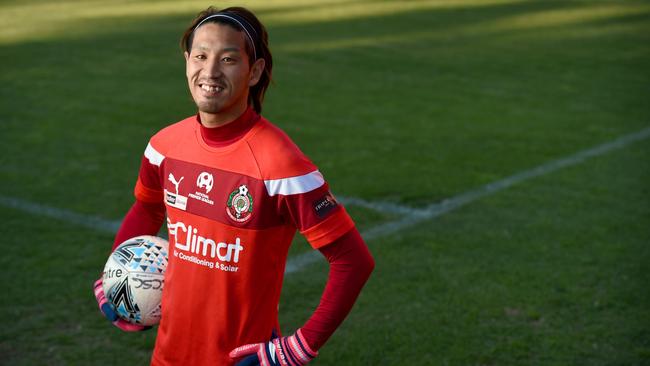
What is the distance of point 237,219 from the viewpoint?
9.12ft

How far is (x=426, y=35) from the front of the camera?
15.4 metres

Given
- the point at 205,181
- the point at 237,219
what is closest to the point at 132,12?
the point at 205,181

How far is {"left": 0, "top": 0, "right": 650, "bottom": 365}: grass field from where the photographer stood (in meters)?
5.09

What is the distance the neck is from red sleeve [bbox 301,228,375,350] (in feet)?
1.66

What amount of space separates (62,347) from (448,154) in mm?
4747

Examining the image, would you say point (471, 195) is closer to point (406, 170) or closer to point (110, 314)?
point (406, 170)

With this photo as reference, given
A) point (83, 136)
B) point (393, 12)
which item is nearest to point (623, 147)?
point (83, 136)

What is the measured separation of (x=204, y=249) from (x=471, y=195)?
4.93 meters

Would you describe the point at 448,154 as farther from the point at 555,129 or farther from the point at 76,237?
the point at 76,237

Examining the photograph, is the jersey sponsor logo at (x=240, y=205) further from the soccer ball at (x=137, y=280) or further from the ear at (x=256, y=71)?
the soccer ball at (x=137, y=280)

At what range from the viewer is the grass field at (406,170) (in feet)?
16.7

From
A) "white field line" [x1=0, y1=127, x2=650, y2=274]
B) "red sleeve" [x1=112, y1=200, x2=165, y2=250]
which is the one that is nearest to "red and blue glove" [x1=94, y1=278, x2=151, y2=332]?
"red sleeve" [x1=112, y1=200, x2=165, y2=250]

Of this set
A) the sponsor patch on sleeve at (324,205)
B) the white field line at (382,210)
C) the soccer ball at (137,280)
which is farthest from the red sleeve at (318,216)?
the white field line at (382,210)

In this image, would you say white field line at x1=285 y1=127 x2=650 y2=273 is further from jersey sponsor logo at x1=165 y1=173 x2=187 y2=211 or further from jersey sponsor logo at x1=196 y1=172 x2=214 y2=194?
jersey sponsor logo at x1=196 y1=172 x2=214 y2=194
